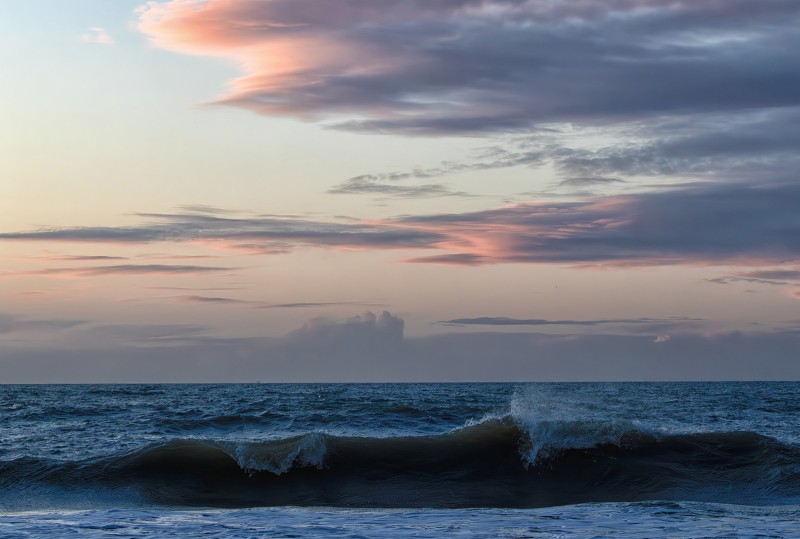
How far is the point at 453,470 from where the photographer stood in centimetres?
1966

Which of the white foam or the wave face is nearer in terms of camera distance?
the wave face

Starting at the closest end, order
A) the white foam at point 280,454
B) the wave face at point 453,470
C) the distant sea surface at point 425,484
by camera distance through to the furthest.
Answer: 1. the distant sea surface at point 425,484
2. the wave face at point 453,470
3. the white foam at point 280,454

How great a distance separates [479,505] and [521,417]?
21.6 ft

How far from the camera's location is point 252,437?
26172mm

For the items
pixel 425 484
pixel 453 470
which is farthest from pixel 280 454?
pixel 453 470

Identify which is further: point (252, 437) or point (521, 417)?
point (252, 437)

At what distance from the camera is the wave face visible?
1728 cm

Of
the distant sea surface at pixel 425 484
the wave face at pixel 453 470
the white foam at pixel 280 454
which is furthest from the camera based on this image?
the white foam at pixel 280 454

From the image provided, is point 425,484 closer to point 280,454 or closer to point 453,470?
point 453,470

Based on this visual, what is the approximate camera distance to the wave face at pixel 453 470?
17281 mm

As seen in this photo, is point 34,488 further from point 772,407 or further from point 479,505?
point 772,407

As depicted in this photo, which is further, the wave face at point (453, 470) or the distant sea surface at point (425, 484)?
the wave face at point (453, 470)

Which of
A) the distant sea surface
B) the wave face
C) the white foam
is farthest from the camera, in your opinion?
the white foam

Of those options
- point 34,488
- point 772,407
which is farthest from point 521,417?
point 772,407
